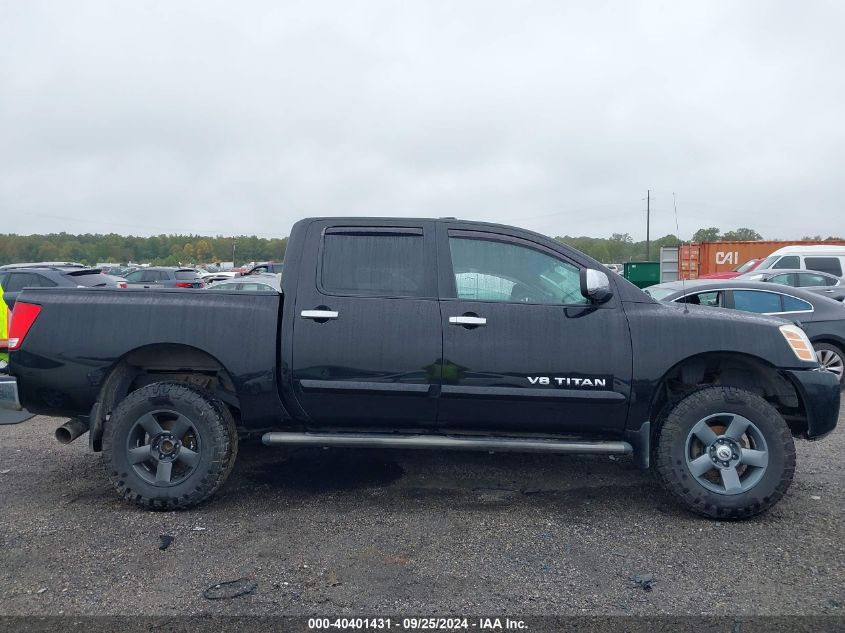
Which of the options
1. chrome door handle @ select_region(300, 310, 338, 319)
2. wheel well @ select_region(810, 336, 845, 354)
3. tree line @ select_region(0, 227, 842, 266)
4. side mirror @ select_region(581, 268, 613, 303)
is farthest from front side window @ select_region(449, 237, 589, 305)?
tree line @ select_region(0, 227, 842, 266)

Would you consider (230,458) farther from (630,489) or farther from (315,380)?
(630,489)

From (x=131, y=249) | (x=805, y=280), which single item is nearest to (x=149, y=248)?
(x=131, y=249)

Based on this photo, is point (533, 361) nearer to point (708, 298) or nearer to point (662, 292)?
point (708, 298)

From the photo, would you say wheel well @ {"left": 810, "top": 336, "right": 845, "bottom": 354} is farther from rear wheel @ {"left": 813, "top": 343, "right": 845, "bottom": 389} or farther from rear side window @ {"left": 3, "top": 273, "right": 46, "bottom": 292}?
rear side window @ {"left": 3, "top": 273, "right": 46, "bottom": 292}

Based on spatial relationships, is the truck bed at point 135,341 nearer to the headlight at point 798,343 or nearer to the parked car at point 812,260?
the headlight at point 798,343

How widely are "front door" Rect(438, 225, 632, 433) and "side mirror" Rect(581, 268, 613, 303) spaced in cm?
12

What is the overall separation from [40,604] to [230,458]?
1.37m

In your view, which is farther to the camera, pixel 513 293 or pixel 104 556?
pixel 513 293

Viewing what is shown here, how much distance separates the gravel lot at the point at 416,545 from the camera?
10.1ft

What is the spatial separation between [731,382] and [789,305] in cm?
440

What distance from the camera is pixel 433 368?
4.11 m

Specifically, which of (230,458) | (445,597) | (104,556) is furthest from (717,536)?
(104,556)

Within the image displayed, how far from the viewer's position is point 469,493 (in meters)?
4.58

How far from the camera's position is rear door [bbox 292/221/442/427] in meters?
4.12
